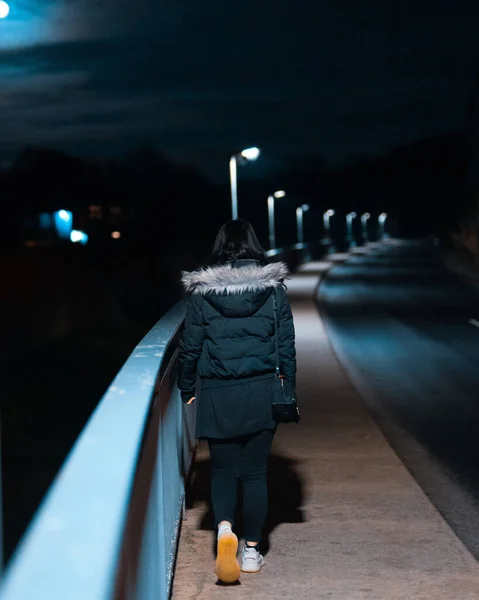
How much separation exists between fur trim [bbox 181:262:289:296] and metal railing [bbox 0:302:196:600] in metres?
0.40

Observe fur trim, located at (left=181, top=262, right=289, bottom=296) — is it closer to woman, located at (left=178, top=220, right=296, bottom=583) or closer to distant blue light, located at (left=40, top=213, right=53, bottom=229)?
woman, located at (left=178, top=220, right=296, bottom=583)

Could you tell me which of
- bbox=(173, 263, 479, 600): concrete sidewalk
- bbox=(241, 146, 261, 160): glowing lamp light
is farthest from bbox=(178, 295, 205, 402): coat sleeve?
bbox=(241, 146, 261, 160): glowing lamp light

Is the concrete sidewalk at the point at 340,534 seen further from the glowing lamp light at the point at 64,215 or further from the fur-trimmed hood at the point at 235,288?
the glowing lamp light at the point at 64,215

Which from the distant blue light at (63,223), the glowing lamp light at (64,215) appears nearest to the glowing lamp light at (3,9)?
the distant blue light at (63,223)

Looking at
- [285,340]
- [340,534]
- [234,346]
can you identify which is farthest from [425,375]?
[234,346]

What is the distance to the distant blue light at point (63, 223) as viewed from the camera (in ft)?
382

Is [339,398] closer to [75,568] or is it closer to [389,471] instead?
[389,471]

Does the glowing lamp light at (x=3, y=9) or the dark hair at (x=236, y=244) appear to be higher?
the glowing lamp light at (x=3, y=9)

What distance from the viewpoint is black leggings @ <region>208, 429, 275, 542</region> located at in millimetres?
5301

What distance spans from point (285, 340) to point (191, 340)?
18.6 inches

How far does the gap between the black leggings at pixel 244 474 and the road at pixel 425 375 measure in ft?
5.62

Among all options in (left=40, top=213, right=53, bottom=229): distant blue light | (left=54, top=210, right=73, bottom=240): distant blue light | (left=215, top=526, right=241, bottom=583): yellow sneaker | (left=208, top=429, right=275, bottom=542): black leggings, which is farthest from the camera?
(left=54, top=210, right=73, bottom=240): distant blue light

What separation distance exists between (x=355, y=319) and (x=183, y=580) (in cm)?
2042

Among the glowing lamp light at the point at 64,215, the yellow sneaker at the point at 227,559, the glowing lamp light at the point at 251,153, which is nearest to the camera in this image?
the yellow sneaker at the point at 227,559
